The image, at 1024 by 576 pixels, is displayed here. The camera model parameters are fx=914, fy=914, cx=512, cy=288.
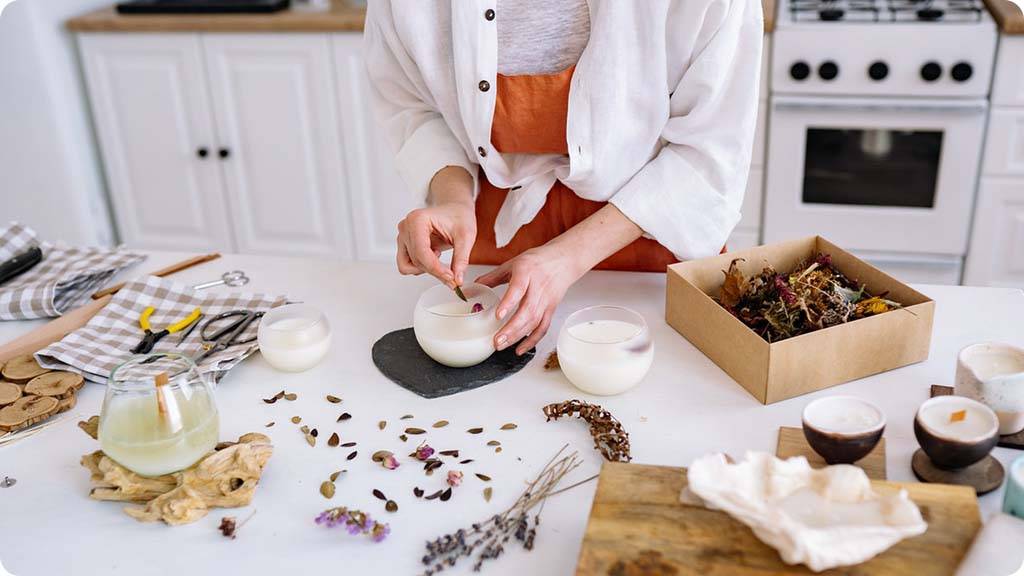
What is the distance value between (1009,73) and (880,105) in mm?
318

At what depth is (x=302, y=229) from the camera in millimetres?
3018

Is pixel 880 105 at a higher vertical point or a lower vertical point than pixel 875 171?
higher

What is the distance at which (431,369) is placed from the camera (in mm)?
1170

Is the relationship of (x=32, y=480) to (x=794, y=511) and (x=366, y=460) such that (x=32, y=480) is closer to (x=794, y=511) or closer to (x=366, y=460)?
(x=366, y=460)

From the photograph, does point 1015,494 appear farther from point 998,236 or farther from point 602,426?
point 998,236

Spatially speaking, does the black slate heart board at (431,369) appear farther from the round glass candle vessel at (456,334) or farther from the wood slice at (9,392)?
the wood slice at (9,392)

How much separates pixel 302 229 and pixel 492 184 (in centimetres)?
168

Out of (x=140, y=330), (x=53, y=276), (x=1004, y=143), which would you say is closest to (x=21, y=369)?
(x=140, y=330)

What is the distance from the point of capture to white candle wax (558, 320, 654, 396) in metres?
1.06

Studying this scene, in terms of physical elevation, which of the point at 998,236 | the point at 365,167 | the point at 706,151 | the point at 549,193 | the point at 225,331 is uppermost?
the point at 706,151

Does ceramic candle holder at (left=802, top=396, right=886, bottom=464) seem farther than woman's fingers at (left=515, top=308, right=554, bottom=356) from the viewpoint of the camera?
No

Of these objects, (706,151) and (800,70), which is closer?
(706,151)

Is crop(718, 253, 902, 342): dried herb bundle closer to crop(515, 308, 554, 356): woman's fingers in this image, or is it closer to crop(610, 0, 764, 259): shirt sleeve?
crop(610, 0, 764, 259): shirt sleeve

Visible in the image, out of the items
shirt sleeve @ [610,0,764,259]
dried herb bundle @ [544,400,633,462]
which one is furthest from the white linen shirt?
dried herb bundle @ [544,400,633,462]
